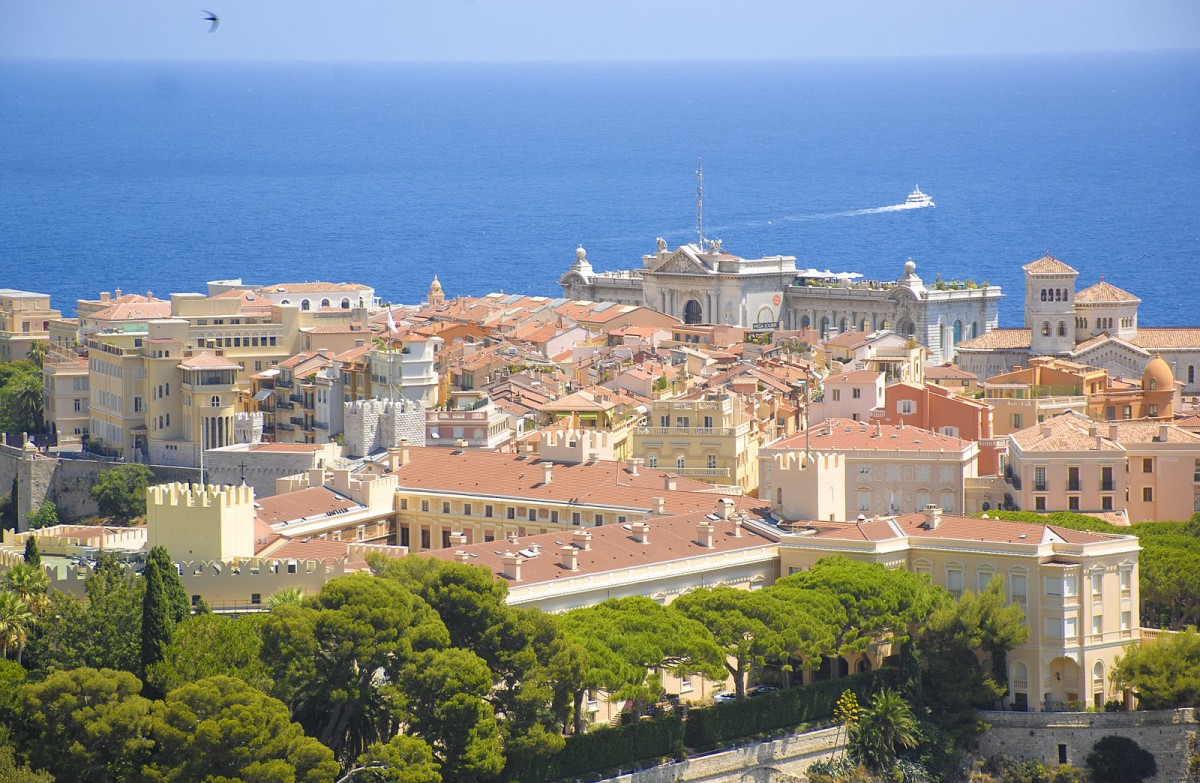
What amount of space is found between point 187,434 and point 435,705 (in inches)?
1451

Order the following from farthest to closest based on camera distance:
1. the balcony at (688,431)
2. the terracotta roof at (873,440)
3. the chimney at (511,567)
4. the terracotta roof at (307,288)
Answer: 1. the terracotta roof at (307,288)
2. the balcony at (688,431)
3. the terracotta roof at (873,440)
4. the chimney at (511,567)

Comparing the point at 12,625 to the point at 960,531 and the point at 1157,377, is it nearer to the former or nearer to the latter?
the point at 960,531

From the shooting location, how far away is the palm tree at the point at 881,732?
57188 mm

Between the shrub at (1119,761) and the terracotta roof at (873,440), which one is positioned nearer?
the shrub at (1119,761)

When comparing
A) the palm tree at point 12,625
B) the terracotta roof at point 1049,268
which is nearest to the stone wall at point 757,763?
the palm tree at point 12,625

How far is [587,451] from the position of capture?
243 feet

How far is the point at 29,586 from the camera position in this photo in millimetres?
53500

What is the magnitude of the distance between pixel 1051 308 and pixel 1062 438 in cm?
2174

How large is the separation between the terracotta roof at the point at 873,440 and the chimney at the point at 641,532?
9.78 meters

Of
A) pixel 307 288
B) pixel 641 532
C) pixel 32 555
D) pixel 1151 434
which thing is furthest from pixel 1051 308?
pixel 32 555

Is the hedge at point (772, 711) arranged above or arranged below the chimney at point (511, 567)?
below

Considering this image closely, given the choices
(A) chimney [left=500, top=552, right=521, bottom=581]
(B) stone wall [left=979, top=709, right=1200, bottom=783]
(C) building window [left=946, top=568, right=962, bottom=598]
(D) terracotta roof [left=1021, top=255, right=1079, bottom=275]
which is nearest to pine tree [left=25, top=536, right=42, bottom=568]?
(A) chimney [left=500, top=552, right=521, bottom=581]

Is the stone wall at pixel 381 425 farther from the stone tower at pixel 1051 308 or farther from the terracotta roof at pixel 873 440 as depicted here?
the stone tower at pixel 1051 308

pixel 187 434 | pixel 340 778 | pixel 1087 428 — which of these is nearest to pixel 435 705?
pixel 340 778
